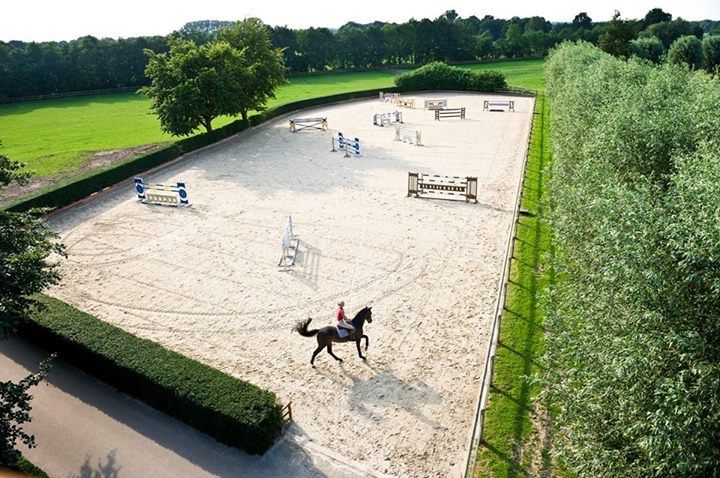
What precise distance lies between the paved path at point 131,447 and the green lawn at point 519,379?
2.80 metres

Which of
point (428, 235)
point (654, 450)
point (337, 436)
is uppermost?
point (654, 450)

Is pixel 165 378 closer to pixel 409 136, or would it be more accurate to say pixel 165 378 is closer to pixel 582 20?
pixel 409 136

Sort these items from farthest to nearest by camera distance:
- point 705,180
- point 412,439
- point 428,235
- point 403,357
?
point 428,235 → point 403,357 → point 412,439 → point 705,180

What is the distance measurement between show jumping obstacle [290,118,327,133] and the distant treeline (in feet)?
85.9

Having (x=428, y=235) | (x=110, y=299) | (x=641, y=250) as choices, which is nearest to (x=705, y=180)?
(x=641, y=250)

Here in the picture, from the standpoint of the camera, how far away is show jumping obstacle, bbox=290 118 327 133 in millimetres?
39250

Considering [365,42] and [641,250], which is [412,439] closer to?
[641,250]

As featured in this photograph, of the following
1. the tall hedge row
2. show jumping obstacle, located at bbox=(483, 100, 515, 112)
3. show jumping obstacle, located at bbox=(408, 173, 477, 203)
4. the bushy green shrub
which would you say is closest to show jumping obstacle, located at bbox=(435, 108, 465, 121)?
show jumping obstacle, located at bbox=(483, 100, 515, 112)

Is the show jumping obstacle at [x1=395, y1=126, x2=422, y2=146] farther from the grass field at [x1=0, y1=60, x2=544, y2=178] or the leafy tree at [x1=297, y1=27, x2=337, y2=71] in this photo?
the leafy tree at [x1=297, y1=27, x2=337, y2=71]

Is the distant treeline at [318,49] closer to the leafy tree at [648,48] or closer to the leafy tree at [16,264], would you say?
the leafy tree at [648,48]

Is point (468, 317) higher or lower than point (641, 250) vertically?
lower

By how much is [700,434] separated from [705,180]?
363 centimetres

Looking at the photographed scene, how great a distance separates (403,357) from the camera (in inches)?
513

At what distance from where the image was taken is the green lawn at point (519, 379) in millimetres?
9539
